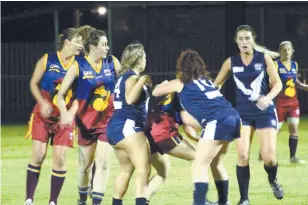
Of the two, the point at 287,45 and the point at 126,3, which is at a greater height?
the point at 126,3

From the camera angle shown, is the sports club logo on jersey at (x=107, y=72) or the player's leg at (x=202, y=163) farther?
the sports club logo on jersey at (x=107, y=72)

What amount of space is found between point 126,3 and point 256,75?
70.4ft

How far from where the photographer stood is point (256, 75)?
367 inches

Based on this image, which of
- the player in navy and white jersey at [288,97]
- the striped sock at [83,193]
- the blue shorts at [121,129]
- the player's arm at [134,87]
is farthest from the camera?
the player in navy and white jersey at [288,97]

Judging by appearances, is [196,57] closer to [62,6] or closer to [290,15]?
[62,6]

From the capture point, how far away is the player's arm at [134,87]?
8.07 metres

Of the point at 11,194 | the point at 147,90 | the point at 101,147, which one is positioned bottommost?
the point at 11,194

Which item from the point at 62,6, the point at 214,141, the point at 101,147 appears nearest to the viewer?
the point at 214,141

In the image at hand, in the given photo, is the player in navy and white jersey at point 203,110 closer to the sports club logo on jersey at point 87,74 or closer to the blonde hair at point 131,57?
the blonde hair at point 131,57

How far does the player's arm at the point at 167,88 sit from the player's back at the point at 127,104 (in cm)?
16

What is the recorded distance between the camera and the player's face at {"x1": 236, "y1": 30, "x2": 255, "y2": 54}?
366 inches

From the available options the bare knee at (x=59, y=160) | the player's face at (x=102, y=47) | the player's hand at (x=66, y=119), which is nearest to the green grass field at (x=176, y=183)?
the bare knee at (x=59, y=160)

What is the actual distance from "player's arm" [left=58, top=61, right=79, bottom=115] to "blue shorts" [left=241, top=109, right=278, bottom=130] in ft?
6.43

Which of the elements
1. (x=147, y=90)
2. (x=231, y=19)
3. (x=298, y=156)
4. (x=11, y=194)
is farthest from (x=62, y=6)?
(x=147, y=90)
